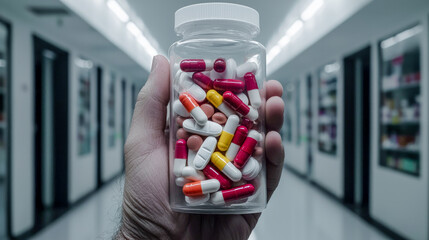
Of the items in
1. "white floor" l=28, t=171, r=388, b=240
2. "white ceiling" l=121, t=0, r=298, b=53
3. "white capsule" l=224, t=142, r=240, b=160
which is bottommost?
"white floor" l=28, t=171, r=388, b=240

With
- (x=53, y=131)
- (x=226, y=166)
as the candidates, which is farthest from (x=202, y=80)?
(x=53, y=131)

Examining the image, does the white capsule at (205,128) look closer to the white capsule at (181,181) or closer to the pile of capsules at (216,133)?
the pile of capsules at (216,133)

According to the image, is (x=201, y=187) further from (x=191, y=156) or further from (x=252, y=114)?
(x=252, y=114)

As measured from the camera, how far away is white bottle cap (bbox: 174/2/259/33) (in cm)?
87

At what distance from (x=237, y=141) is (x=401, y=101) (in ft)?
12.1

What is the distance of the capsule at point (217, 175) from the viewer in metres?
0.85

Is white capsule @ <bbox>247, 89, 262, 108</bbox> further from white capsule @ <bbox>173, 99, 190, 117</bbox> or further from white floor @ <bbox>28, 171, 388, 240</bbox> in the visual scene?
white floor @ <bbox>28, 171, 388, 240</bbox>

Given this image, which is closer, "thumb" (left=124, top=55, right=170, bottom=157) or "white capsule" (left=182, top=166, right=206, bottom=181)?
"white capsule" (left=182, top=166, right=206, bottom=181)

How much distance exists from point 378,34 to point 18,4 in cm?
419

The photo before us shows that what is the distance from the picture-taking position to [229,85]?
87 cm

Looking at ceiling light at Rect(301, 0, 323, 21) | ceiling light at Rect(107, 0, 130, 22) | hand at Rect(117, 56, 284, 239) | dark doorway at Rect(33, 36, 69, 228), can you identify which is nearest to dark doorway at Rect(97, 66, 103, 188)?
dark doorway at Rect(33, 36, 69, 228)

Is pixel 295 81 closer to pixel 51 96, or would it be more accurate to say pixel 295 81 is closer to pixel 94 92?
pixel 94 92

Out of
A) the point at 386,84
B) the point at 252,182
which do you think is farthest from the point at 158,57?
the point at 386,84

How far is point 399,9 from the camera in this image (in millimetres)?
3242
